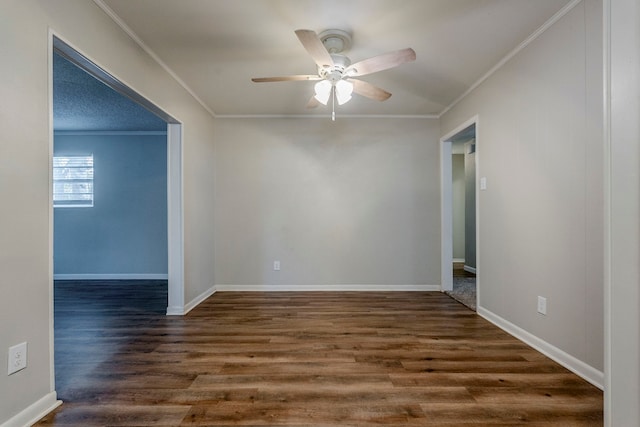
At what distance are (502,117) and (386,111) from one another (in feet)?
4.94

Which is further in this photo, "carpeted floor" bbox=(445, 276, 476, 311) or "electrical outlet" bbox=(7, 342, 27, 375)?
"carpeted floor" bbox=(445, 276, 476, 311)

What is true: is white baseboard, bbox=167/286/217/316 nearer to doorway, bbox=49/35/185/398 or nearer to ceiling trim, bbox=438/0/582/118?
doorway, bbox=49/35/185/398

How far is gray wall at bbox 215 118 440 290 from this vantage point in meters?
3.96

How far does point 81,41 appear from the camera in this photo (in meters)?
1.72

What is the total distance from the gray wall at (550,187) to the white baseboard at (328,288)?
3.85ft

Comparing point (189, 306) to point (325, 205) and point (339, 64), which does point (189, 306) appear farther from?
point (339, 64)

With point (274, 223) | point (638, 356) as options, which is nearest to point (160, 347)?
point (274, 223)

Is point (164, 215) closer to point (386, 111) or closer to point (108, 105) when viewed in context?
point (108, 105)

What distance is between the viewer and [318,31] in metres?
2.15

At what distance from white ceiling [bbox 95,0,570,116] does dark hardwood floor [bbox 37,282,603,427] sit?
2.39 metres

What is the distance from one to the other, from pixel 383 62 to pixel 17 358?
2642 millimetres

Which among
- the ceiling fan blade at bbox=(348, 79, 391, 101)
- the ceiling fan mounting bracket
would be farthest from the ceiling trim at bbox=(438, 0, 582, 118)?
the ceiling fan mounting bracket

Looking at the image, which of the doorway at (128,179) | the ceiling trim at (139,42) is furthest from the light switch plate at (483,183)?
the ceiling trim at (139,42)

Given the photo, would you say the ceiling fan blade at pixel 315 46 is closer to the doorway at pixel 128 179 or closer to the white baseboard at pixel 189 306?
the doorway at pixel 128 179
